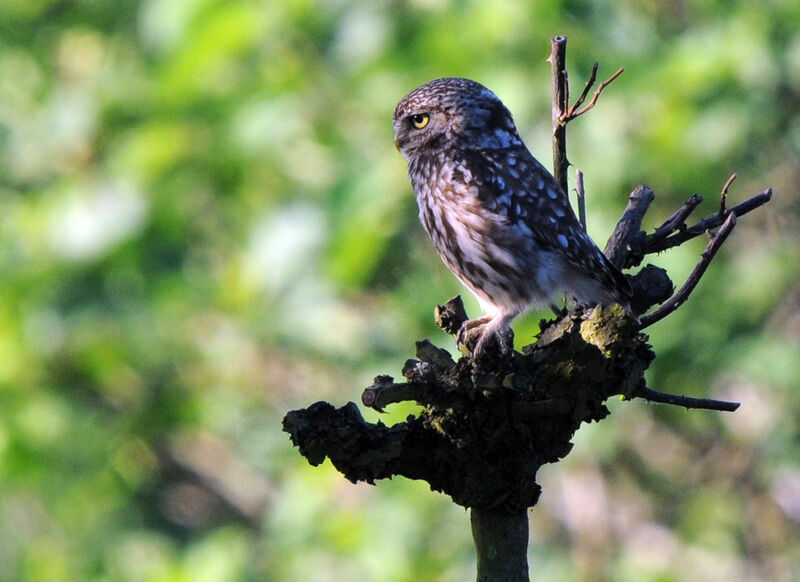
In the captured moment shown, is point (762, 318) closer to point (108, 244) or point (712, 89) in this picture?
point (712, 89)

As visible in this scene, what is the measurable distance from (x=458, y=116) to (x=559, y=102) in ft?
2.45

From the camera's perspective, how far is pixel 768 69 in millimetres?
4242

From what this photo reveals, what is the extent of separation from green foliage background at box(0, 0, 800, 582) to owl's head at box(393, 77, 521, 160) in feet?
2.25

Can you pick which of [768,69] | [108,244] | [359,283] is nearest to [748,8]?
[768,69]

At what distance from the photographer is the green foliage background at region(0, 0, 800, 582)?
405 centimetres

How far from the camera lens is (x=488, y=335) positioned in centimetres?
220

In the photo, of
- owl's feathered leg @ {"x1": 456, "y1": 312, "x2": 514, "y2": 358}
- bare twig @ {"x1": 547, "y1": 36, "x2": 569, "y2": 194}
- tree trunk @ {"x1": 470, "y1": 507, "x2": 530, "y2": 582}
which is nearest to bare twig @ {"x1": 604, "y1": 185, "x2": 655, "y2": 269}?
bare twig @ {"x1": 547, "y1": 36, "x2": 569, "y2": 194}

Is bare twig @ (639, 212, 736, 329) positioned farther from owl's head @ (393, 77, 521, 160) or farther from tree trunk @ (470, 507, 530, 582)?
owl's head @ (393, 77, 521, 160)

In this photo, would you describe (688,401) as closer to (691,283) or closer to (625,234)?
(691,283)

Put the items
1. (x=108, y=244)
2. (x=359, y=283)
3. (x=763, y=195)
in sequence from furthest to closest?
1. (x=108, y=244)
2. (x=359, y=283)
3. (x=763, y=195)

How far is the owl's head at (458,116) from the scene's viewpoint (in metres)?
3.07

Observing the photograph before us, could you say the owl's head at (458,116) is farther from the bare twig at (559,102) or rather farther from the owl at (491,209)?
the bare twig at (559,102)

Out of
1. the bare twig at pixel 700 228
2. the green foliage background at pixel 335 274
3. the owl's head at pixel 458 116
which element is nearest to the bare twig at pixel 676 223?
the bare twig at pixel 700 228

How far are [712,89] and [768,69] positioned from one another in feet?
0.85
